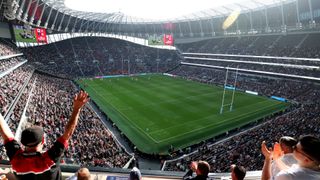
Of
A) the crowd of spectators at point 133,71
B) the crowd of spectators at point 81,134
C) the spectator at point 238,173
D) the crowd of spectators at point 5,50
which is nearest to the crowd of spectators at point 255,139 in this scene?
the crowd of spectators at point 133,71

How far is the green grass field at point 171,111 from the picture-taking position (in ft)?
90.3

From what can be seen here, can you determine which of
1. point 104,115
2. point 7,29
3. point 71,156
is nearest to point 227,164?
point 71,156

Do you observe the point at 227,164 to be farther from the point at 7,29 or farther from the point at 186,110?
the point at 7,29

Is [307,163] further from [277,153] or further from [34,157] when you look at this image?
[34,157]

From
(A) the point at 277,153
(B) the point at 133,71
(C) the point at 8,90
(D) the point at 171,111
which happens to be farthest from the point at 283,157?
(B) the point at 133,71

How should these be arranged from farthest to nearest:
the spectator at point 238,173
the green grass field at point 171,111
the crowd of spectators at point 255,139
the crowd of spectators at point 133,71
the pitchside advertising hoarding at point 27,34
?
the pitchside advertising hoarding at point 27,34
the green grass field at point 171,111
the crowd of spectators at point 133,71
the crowd of spectators at point 255,139
the spectator at point 238,173

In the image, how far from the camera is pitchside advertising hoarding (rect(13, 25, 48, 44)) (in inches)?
1955

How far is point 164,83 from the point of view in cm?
5678

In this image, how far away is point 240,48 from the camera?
219 ft

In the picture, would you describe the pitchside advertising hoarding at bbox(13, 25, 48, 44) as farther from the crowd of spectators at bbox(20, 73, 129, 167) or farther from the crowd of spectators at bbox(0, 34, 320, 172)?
the crowd of spectators at bbox(20, 73, 129, 167)

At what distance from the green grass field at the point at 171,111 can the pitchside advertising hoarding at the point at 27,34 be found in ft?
42.1

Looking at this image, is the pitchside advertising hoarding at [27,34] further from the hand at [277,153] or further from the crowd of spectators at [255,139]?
the hand at [277,153]

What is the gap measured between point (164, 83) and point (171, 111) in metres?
21.5

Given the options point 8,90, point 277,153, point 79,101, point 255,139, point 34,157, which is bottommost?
point 255,139
